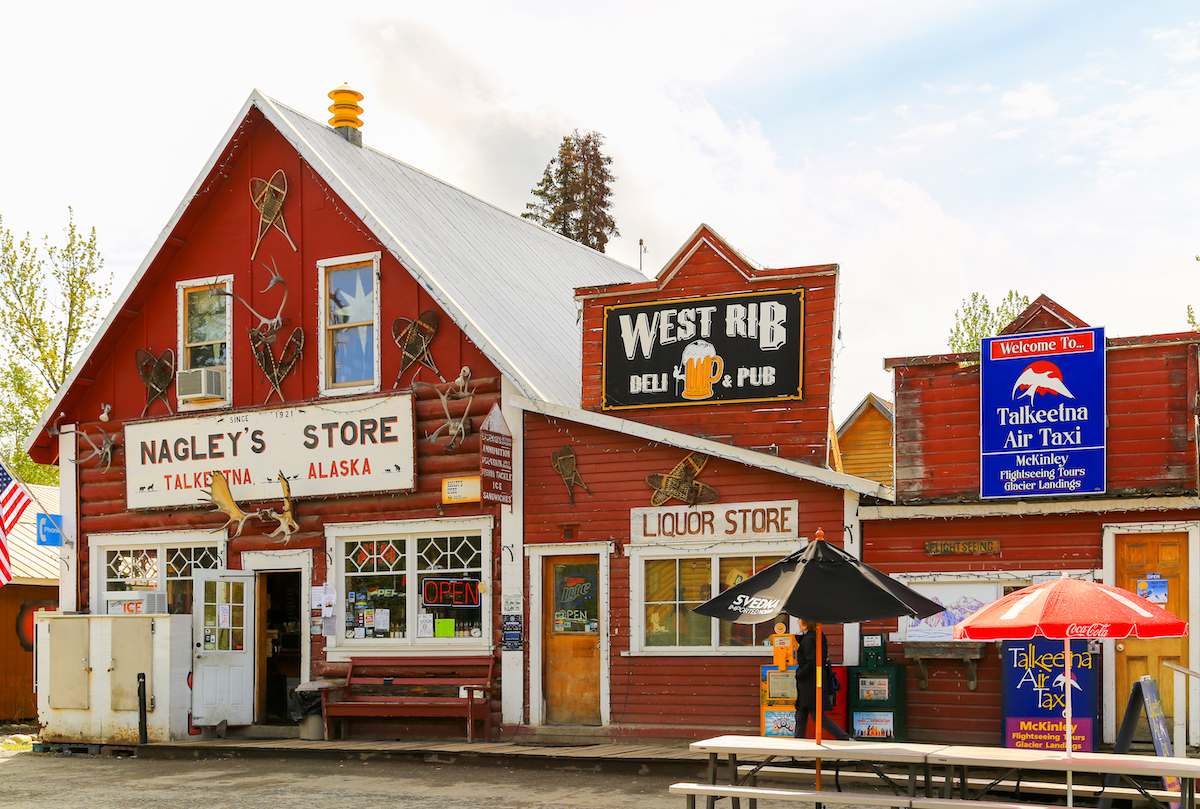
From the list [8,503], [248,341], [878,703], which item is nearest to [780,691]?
[878,703]

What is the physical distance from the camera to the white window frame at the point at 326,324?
A: 16.7 metres

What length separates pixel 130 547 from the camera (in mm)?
18281

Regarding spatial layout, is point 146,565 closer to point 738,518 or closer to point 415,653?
point 415,653

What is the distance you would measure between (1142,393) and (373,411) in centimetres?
922

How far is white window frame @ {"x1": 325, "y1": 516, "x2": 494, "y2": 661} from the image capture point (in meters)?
15.7

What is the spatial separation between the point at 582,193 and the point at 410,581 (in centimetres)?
2396

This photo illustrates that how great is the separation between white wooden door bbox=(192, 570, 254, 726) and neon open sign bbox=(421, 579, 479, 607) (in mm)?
2662

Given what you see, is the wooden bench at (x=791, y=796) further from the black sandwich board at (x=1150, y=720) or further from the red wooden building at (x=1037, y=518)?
the red wooden building at (x=1037, y=518)

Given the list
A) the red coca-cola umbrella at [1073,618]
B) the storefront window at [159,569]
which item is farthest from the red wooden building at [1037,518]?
the storefront window at [159,569]

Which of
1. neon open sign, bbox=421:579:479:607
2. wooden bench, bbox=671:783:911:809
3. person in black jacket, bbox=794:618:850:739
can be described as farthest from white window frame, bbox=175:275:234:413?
wooden bench, bbox=671:783:911:809

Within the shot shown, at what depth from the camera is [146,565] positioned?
1828 centimetres

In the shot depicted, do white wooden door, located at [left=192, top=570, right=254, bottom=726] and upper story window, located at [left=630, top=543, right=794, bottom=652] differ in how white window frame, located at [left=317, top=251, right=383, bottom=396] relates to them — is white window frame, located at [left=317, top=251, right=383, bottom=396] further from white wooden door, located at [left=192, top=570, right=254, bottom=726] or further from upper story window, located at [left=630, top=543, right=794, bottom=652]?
upper story window, located at [left=630, top=543, right=794, bottom=652]

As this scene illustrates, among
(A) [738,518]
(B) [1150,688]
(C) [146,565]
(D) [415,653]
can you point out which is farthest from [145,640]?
(B) [1150,688]

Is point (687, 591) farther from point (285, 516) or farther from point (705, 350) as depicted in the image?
point (285, 516)
